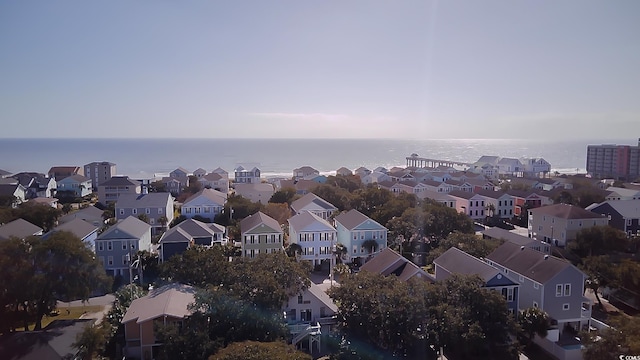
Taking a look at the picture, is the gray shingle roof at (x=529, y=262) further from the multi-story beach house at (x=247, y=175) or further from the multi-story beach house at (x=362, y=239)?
the multi-story beach house at (x=247, y=175)

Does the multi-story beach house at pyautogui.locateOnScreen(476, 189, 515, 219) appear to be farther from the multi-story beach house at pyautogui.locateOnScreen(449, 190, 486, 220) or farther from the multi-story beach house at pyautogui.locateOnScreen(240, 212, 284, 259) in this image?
the multi-story beach house at pyautogui.locateOnScreen(240, 212, 284, 259)

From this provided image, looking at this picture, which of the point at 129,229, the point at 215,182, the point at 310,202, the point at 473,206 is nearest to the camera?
the point at 129,229

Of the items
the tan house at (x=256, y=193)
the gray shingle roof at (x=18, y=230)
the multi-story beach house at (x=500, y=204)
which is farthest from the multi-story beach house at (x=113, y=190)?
the multi-story beach house at (x=500, y=204)

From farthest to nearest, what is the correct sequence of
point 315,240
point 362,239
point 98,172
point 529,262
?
point 98,172 < point 362,239 < point 315,240 < point 529,262

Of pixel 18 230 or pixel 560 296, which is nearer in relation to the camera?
pixel 560 296

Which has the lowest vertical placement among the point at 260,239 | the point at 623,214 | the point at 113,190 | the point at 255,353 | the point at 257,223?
the point at 260,239

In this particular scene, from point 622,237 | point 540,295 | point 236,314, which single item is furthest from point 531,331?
point 622,237

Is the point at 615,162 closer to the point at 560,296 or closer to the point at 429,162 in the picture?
the point at 429,162

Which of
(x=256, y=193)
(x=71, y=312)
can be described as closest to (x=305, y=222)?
(x=71, y=312)
